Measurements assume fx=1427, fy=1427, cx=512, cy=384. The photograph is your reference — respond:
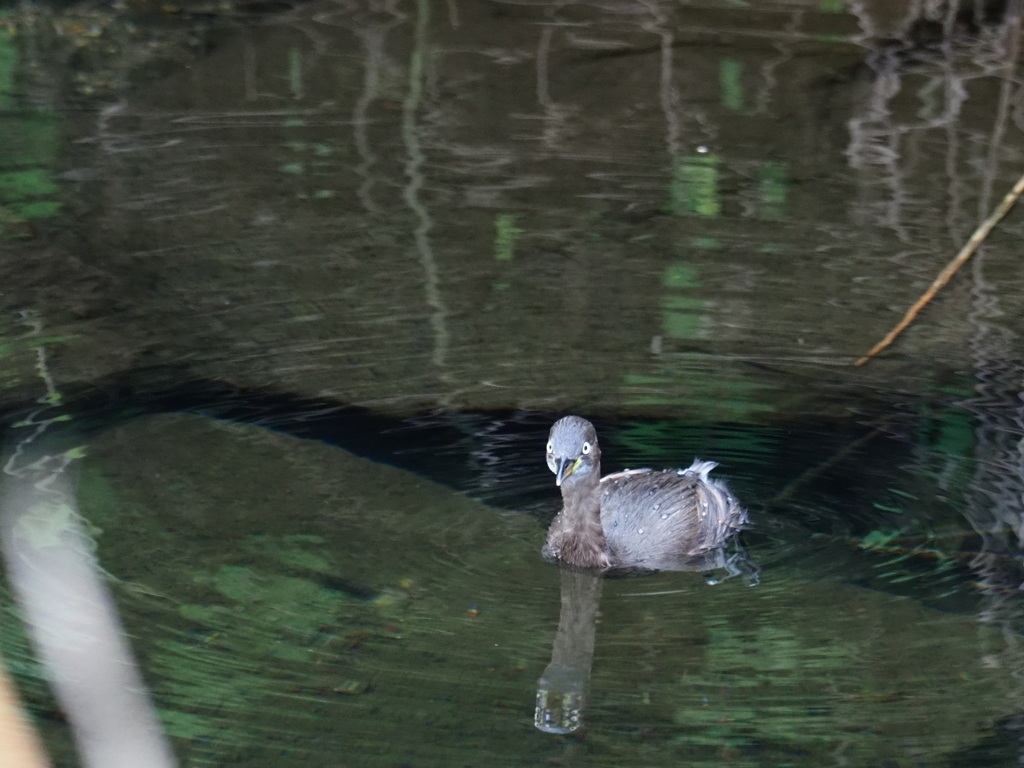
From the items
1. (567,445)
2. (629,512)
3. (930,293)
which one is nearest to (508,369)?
(629,512)

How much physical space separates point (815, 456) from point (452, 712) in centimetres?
247

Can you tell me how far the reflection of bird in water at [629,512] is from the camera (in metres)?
5.46

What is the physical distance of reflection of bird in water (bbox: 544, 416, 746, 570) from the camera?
17.9 feet

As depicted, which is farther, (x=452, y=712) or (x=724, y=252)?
(x=724, y=252)

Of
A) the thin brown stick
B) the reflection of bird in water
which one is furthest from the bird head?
the thin brown stick

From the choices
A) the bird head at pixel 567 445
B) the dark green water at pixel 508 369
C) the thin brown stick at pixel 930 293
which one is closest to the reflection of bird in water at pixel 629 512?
the bird head at pixel 567 445

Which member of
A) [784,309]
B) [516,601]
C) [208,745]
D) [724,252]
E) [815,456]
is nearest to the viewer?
[208,745]

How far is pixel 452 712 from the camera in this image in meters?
4.58

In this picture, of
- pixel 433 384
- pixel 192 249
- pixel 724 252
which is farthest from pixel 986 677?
pixel 192 249

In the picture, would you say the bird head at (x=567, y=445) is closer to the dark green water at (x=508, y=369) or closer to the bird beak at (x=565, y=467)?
the bird beak at (x=565, y=467)

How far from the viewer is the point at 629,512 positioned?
19.2 ft

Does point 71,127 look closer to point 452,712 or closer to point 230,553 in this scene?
point 230,553

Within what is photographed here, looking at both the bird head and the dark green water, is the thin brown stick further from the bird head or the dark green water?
the bird head

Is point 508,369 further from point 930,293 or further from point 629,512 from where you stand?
point 930,293
